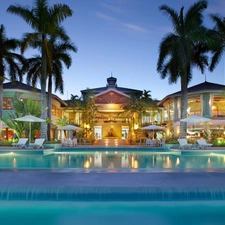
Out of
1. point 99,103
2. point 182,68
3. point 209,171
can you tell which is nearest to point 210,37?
point 182,68

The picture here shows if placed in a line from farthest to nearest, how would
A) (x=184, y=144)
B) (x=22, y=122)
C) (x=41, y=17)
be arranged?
(x=22, y=122) → (x=41, y=17) → (x=184, y=144)

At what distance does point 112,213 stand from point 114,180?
1.36m

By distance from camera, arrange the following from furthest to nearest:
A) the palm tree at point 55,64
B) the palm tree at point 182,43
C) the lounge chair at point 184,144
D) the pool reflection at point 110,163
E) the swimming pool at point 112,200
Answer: the palm tree at point 55,64
the palm tree at point 182,43
the lounge chair at point 184,144
the pool reflection at point 110,163
the swimming pool at point 112,200

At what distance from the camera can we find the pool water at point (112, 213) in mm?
6027

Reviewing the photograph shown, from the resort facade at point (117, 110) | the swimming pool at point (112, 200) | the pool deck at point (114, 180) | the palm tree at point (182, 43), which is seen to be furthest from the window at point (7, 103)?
the swimming pool at point (112, 200)

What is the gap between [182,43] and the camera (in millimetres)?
19125

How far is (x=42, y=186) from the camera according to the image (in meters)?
7.13

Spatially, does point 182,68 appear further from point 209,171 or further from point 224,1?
point 209,171

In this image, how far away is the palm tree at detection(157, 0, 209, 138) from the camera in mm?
18953

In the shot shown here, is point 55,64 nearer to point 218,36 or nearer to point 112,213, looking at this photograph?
point 218,36

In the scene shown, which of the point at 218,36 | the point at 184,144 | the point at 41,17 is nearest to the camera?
the point at 184,144

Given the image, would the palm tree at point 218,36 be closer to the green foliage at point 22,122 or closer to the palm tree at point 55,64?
the palm tree at point 55,64

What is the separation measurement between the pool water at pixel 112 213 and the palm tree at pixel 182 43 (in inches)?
543

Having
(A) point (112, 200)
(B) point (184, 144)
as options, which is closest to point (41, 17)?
(B) point (184, 144)
